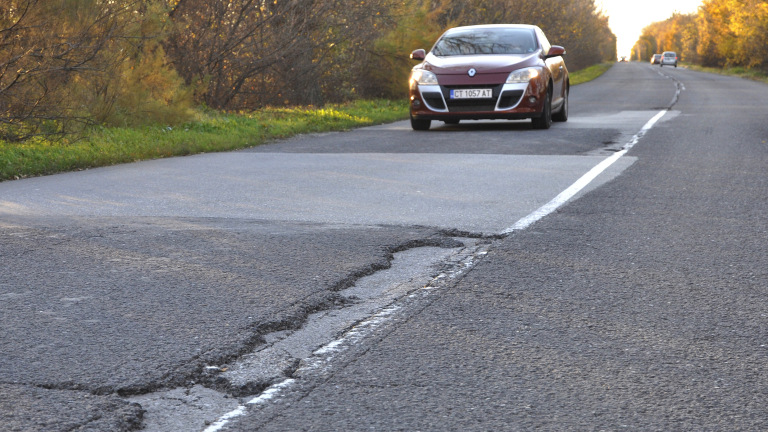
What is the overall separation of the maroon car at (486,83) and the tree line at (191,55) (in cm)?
389

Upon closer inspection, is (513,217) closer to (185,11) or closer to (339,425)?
(339,425)

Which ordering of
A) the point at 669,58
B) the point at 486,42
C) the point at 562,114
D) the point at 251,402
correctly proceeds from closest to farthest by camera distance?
the point at 251,402 → the point at 486,42 → the point at 562,114 → the point at 669,58

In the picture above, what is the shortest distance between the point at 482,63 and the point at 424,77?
96 cm

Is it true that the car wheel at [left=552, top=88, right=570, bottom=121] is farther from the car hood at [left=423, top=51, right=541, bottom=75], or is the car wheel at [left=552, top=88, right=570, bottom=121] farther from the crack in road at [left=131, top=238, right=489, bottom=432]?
the crack in road at [left=131, top=238, right=489, bottom=432]

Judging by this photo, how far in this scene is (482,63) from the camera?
1326 cm

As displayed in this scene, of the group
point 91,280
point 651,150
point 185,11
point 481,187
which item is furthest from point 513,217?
point 185,11

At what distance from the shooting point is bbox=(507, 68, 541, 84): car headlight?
13.1 meters

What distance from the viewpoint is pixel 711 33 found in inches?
3204

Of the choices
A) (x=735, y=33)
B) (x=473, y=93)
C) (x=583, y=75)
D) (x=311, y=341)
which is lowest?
(x=583, y=75)

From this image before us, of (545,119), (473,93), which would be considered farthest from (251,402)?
(545,119)

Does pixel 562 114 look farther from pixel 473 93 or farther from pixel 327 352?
pixel 327 352

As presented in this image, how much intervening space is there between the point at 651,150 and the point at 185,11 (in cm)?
956

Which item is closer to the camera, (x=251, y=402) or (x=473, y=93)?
(x=251, y=402)

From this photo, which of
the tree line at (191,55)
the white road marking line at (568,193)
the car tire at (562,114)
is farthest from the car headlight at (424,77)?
the tree line at (191,55)
